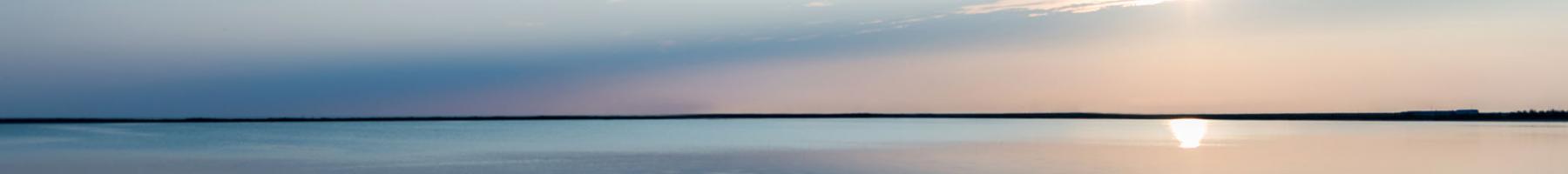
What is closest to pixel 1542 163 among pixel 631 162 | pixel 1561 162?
pixel 1561 162

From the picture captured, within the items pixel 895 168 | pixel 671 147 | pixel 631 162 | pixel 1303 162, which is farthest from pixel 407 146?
pixel 1303 162

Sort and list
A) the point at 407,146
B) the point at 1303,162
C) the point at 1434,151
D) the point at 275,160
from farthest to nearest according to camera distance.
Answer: the point at 407,146 → the point at 1434,151 → the point at 275,160 → the point at 1303,162

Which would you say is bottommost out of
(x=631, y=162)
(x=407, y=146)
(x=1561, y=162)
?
(x=1561, y=162)

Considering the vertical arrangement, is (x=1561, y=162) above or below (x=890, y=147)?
below

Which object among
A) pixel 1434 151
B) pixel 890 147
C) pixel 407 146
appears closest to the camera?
pixel 1434 151

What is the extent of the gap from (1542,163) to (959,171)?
1076cm

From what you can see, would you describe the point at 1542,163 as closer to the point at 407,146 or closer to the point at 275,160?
the point at 275,160

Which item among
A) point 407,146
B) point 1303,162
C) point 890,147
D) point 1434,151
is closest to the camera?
point 1303,162

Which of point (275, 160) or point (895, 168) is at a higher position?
point (275, 160)

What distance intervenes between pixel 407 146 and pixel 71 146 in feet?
36.0

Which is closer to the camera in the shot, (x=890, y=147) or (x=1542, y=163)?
(x=1542, y=163)

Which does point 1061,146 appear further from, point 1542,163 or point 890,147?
point 1542,163

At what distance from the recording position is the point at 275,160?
40469 mm

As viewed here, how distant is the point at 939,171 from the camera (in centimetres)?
3353
